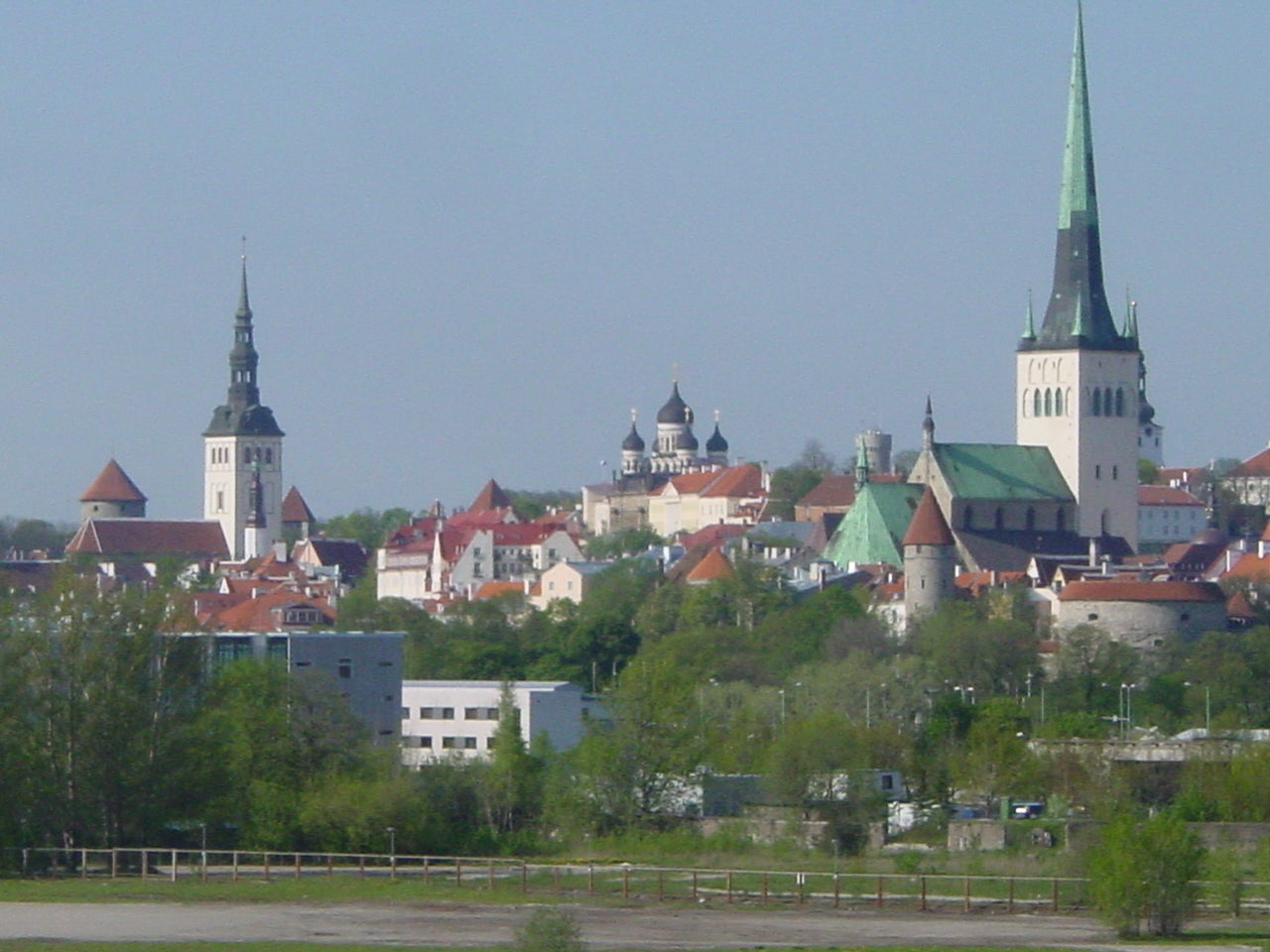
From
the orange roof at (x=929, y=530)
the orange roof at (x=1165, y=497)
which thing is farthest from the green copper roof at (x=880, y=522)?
the orange roof at (x=1165, y=497)

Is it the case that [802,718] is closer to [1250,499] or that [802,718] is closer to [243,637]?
[243,637]

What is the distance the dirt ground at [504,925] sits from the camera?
46125 millimetres

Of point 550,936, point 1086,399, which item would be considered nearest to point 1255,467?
point 1086,399

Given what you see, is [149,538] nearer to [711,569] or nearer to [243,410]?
[243,410]

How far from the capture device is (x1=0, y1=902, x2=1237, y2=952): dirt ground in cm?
4612

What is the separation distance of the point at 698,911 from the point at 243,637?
31.1 m

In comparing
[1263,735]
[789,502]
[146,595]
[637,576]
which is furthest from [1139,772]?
[789,502]

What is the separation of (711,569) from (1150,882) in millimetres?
80616

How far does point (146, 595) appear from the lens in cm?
6056

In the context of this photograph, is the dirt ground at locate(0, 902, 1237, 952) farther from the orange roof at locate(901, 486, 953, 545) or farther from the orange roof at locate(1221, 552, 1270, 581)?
the orange roof at locate(1221, 552, 1270, 581)

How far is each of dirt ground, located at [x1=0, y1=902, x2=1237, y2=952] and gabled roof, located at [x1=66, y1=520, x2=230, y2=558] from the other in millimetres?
134009

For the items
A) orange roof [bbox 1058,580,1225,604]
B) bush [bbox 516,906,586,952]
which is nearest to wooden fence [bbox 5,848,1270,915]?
bush [bbox 516,906,586,952]

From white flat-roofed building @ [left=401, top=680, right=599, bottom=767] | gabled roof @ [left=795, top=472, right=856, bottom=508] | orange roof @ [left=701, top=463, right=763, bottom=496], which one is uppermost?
orange roof @ [left=701, top=463, right=763, bottom=496]

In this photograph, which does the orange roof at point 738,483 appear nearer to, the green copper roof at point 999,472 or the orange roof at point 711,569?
the green copper roof at point 999,472
